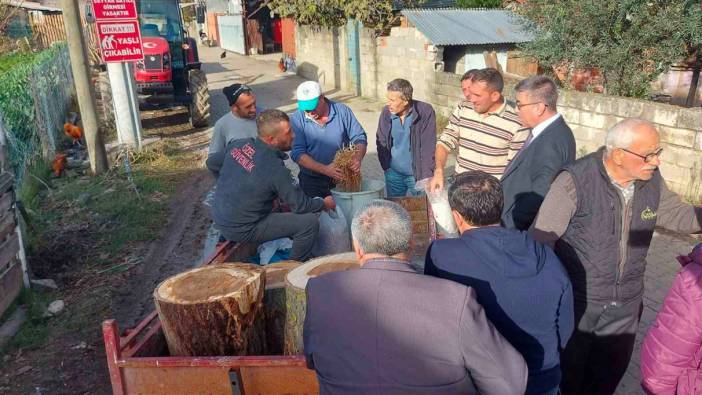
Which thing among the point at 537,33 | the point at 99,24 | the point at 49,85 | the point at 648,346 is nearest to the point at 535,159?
the point at 648,346

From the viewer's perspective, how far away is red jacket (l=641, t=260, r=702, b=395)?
197 cm

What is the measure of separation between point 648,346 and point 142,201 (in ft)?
22.4

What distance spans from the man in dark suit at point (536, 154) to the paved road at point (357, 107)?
5.00 feet

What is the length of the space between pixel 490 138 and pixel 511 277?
225 centimetres

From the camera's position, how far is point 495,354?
174 cm

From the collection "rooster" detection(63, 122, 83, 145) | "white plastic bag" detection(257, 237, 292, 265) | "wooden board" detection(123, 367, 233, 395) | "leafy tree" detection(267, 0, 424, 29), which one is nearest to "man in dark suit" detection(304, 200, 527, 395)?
"wooden board" detection(123, 367, 233, 395)

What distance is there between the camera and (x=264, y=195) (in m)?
3.85

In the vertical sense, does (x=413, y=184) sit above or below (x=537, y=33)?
below

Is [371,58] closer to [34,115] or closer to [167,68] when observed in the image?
[167,68]

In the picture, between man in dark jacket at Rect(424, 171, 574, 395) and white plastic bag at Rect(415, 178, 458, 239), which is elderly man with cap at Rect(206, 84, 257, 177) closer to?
white plastic bag at Rect(415, 178, 458, 239)

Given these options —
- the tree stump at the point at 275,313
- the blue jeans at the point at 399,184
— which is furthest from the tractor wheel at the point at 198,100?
the tree stump at the point at 275,313

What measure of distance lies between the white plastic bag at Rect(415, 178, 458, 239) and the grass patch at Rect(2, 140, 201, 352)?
3096 millimetres

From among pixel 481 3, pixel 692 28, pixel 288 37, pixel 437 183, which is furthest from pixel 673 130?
pixel 288 37

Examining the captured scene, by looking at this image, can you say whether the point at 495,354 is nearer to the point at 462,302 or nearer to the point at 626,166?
the point at 462,302
